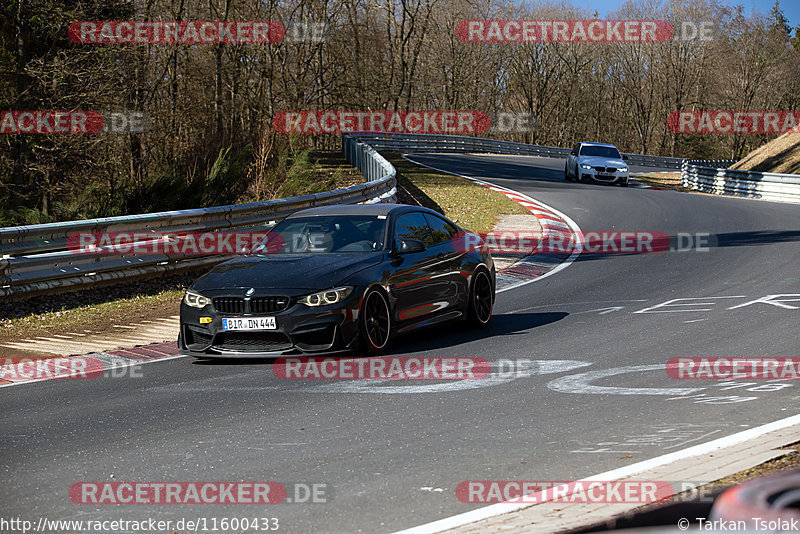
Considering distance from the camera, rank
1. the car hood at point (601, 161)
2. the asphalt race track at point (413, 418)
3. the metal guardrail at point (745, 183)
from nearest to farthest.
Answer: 1. the asphalt race track at point (413, 418)
2. the metal guardrail at point (745, 183)
3. the car hood at point (601, 161)

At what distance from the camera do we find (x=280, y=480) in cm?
532

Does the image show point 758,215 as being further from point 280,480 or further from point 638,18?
point 638,18

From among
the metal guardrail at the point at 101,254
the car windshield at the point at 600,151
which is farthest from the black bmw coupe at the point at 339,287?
the car windshield at the point at 600,151

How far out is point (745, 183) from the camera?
35.8 metres

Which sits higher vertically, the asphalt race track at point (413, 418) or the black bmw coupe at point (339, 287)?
the black bmw coupe at point (339, 287)

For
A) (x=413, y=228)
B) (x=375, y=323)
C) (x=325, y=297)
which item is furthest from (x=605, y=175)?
(x=325, y=297)

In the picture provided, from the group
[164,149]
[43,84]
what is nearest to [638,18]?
[164,149]

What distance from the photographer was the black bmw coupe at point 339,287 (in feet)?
29.2

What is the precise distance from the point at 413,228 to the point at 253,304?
90.1 inches

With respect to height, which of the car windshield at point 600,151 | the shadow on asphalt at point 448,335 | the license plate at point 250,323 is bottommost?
the shadow on asphalt at point 448,335

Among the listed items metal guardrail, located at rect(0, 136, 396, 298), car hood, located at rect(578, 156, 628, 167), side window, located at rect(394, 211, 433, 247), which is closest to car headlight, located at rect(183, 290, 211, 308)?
side window, located at rect(394, 211, 433, 247)

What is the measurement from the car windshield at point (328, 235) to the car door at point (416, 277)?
24 cm

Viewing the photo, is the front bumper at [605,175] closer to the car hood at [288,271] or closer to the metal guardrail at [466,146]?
the metal guardrail at [466,146]

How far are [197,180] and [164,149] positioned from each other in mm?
15680
